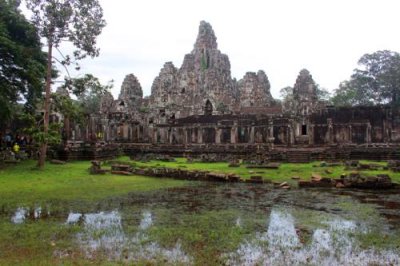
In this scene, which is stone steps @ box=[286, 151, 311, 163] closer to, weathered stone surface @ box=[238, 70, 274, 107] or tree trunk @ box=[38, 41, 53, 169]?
tree trunk @ box=[38, 41, 53, 169]

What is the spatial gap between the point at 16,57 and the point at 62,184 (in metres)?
9.97

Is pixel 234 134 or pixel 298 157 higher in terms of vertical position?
pixel 234 134

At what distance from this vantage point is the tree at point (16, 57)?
21884mm

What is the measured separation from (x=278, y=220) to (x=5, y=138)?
84.6ft

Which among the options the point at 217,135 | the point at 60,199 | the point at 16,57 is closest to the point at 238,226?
the point at 60,199

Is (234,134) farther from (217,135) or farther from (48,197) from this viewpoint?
(48,197)

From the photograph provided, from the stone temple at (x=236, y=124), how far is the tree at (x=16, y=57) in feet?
17.9

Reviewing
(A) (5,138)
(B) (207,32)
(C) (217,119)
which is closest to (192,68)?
(B) (207,32)

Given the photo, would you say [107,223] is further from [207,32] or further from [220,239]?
[207,32]

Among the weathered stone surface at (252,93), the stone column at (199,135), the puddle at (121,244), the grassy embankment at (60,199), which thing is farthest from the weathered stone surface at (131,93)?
the puddle at (121,244)

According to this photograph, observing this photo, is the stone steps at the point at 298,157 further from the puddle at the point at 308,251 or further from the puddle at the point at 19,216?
the puddle at the point at 19,216

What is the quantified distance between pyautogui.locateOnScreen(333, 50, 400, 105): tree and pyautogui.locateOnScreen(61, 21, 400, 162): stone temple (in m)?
11.1

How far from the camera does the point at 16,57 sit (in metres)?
22.1

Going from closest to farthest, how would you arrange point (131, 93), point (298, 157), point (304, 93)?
point (298, 157)
point (304, 93)
point (131, 93)
